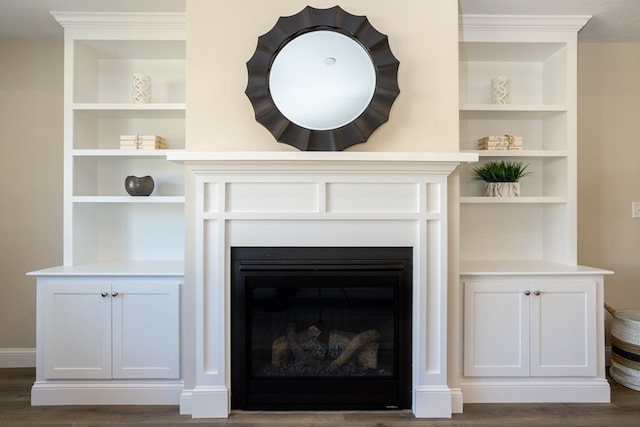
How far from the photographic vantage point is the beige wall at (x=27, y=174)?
274 centimetres

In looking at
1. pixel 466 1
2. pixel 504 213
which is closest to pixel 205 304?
pixel 504 213

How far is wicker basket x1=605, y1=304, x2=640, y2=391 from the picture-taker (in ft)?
7.76

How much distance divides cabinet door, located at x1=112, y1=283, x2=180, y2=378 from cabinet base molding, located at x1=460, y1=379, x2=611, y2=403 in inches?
65.6

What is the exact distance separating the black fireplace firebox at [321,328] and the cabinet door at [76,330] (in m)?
0.74

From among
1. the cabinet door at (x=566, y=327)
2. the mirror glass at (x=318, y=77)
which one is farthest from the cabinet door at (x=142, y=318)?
the cabinet door at (x=566, y=327)

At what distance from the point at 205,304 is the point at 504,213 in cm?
206

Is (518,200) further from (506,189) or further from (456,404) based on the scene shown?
(456,404)

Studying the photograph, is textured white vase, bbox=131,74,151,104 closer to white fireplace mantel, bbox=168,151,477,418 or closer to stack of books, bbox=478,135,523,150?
white fireplace mantel, bbox=168,151,477,418

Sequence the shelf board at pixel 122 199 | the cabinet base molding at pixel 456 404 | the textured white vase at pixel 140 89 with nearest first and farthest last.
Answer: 1. the cabinet base molding at pixel 456 404
2. the shelf board at pixel 122 199
3. the textured white vase at pixel 140 89

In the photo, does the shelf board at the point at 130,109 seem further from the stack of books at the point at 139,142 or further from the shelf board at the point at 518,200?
the shelf board at the point at 518,200

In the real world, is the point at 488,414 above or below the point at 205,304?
below

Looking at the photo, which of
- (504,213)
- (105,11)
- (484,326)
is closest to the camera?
(484,326)

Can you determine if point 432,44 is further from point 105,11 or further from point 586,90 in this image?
point 105,11

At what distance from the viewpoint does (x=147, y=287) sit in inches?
85.4
